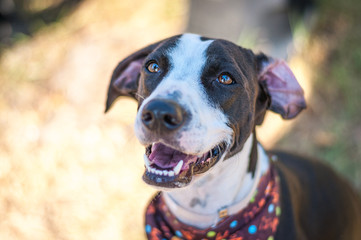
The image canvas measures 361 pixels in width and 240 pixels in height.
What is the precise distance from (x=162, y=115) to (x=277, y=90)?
1.15 meters

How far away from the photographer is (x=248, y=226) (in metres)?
2.89

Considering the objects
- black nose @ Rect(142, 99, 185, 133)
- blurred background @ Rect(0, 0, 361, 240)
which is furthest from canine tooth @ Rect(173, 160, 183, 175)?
blurred background @ Rect(0, 0, 361, 240)

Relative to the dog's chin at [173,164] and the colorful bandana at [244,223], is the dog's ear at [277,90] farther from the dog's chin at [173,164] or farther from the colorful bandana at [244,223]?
the dog's chin at [173,164]

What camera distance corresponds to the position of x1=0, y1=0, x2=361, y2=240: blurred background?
468 centimetres

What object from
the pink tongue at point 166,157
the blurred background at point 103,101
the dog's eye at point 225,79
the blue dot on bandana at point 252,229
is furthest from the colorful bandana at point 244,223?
the blurred background at point 103,101

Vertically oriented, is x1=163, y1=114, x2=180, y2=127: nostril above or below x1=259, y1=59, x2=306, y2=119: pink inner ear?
above

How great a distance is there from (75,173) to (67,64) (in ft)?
5.50

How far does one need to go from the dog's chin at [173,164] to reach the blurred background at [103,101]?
213cm

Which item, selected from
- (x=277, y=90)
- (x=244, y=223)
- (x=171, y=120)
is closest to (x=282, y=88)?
(x=277, y=90)

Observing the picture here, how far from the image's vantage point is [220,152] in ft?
8.55

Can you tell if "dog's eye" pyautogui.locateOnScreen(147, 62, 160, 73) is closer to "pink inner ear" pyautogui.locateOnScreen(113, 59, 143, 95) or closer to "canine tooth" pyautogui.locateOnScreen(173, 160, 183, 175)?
"pink inner ear" pyautogui.locateOnScreen(113, 59, 143, 95)

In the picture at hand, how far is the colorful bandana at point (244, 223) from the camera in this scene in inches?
113

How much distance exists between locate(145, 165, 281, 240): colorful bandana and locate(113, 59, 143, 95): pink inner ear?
0.95 m

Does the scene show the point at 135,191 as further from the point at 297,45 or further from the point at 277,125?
the point at 297,45
